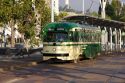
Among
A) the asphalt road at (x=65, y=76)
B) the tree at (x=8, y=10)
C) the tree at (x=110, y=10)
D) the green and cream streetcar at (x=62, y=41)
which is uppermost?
the tree at (x=110, y=10)

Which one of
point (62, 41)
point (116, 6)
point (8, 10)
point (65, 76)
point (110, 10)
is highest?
point (116, 6)

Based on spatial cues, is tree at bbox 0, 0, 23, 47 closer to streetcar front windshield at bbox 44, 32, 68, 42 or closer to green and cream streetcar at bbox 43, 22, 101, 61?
green and cream streetcar at bbox 43, 22, 101, 61

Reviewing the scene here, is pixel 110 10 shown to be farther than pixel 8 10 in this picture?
Yes

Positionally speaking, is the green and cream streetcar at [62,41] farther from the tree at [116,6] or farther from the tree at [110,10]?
the tree at [116,6]

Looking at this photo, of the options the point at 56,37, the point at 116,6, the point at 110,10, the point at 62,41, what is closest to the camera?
the point at 62,41

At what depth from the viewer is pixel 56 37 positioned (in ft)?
116

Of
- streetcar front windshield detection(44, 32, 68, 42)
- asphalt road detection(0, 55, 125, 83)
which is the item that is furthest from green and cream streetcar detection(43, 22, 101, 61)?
asphalt road detection(0, 55, 125, 83)

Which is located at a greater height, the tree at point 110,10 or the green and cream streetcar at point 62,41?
the tree at point 110,10

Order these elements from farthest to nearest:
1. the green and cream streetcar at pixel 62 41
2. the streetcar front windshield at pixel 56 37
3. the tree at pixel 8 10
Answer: the tree at pixel 8 10 → the streetcar front windshield at pixel 56 37 → the green and cream streetcar at pixel 62 41

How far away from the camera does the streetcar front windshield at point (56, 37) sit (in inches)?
1385

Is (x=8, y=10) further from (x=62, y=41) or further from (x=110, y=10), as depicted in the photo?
(x=110, y=10)

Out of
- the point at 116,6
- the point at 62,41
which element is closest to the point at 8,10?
the point at 62,41

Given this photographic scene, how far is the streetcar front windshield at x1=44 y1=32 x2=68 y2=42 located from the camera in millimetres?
35188

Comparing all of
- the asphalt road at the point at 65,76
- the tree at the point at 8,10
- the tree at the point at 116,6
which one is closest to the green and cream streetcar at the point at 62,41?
the tree at the point at 8,10
